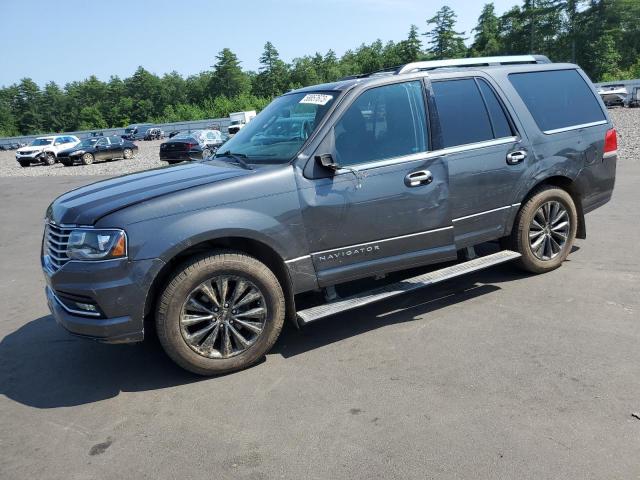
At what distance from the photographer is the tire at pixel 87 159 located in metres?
27.8

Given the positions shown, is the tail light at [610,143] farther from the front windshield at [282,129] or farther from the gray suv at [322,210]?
the front windshield at [282,129]

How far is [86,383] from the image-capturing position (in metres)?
3.84

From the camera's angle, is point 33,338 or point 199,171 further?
point 33,338

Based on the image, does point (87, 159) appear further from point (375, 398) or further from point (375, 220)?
point (375, 398)

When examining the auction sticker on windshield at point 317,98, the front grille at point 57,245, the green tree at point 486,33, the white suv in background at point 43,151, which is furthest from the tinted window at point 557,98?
the green tree at point 486,33

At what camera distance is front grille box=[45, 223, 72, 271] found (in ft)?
11.7

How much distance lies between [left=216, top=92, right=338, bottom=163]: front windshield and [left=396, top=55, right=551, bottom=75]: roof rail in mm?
787

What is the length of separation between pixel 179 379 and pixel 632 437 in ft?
9.40

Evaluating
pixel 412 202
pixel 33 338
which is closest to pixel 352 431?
pixel 412 202

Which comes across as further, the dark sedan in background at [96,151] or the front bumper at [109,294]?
the dark sedan in background at [96,151]

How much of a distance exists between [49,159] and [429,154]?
30685 mm

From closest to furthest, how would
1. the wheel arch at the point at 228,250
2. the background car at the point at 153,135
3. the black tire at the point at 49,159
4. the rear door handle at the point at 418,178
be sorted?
the wheel arch at the point at 228,250 → the rear door handle at the point at 418,178 → the black tire at the point at 49,159 → the background car at the point at 153,135

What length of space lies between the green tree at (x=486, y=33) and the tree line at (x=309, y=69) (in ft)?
0.63

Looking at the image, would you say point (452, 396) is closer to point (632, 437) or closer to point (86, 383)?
point (632, 437)
